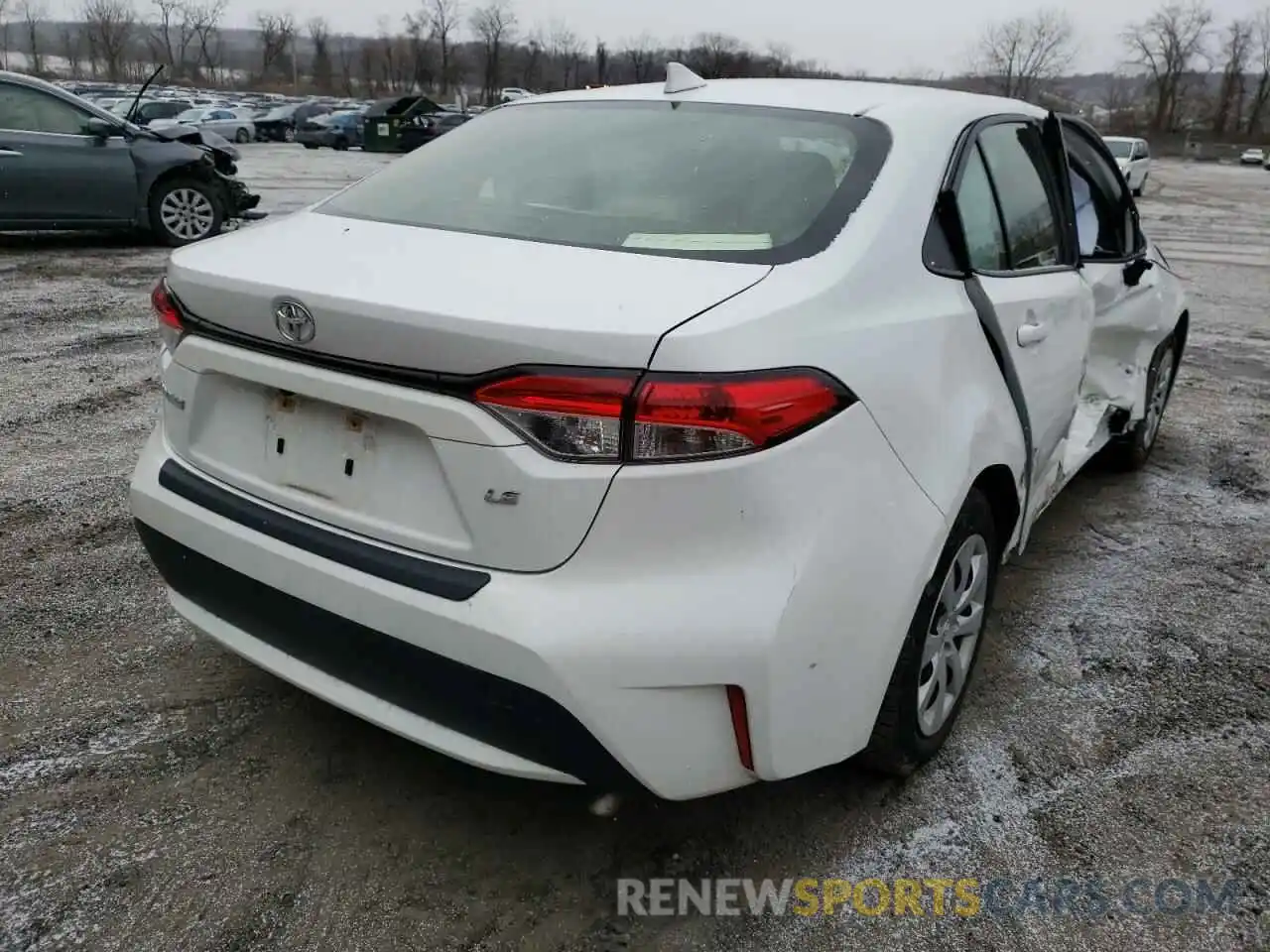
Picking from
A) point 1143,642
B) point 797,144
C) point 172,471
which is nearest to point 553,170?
point 797,144

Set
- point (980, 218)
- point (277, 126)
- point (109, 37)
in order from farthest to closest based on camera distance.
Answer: point (109, 37), point (277, 126), point (980, 218)

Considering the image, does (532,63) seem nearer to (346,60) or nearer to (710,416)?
(346,60)

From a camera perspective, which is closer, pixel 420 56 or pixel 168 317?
pixel 168 317

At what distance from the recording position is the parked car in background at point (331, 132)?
3588cm

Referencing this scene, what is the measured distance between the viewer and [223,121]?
35.1 m

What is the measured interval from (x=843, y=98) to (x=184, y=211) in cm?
903

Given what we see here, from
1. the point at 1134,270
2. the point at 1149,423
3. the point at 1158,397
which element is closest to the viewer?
the point at 1134,270

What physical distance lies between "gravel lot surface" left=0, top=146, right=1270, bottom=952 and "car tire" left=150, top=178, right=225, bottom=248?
23.0ft

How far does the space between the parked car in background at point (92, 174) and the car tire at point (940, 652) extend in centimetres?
926

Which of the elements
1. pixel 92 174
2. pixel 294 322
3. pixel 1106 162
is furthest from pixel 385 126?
pixel 294 322

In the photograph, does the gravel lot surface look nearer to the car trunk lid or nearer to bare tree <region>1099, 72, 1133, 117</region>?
the car trunk lid

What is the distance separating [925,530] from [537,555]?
0.81m

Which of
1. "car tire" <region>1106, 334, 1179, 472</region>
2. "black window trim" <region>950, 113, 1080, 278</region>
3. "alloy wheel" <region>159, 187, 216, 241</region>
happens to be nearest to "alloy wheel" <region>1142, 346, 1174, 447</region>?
"car tire" <region>1106, 334, 1179, 472</region>

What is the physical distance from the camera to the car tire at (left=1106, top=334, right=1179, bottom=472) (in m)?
4.58
